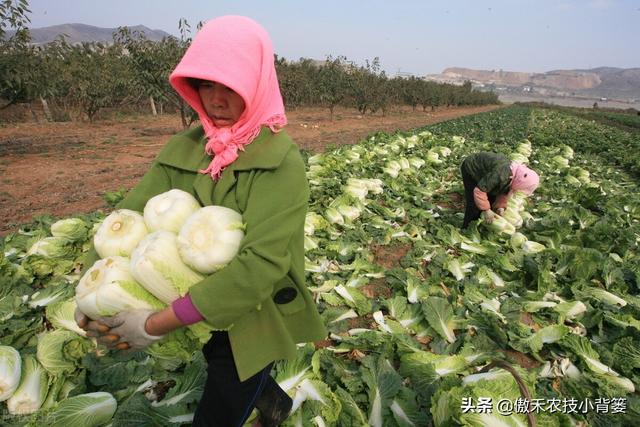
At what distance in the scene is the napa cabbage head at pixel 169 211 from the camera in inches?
62.3

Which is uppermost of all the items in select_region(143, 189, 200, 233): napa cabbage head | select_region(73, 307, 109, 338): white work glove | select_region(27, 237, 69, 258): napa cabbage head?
select_region(143, 189, 200, 233): napa cabbage head

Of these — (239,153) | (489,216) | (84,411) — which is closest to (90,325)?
(239,153)

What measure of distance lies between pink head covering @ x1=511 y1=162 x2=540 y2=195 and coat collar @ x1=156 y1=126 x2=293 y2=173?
15.3 feet

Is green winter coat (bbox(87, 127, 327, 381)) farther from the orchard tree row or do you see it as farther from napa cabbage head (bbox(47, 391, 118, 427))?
the orchard tree row

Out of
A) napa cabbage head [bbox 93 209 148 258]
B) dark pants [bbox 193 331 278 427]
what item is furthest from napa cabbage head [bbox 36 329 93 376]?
napa cabbage head [bbox 93 209 148 258]

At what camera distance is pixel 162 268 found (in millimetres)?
1423

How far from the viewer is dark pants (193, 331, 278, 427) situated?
1742 millimetres

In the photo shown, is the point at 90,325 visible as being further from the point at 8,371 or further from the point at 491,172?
the point at 491,172

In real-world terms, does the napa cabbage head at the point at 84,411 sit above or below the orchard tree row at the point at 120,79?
below

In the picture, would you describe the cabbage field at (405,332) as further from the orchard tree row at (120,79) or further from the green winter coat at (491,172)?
the orchard tree row at (120,79)

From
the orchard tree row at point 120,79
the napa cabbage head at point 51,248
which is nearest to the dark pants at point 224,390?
the napa cabbage head at point 51,248

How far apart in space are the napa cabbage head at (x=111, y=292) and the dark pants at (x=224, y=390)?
40cm

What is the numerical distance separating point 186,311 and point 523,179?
16.9 ft

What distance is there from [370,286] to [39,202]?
733cm
